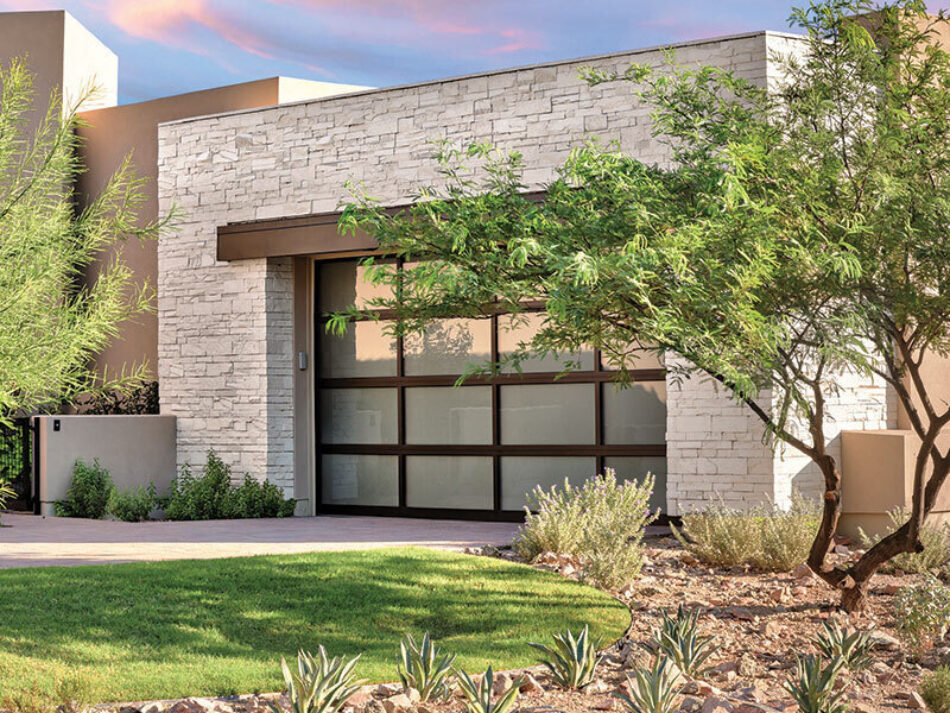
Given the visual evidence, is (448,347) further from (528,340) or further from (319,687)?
(319,687)

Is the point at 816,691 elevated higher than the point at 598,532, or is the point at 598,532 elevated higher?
the point at 598,532

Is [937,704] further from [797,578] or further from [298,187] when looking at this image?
[298,187]

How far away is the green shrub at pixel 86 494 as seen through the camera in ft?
46.8

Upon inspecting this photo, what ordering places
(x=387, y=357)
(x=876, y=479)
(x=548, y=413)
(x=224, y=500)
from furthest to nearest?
(x=387, y=357) → (x=224, y=500) → (x=548, y=413) → (x=876, y=479)

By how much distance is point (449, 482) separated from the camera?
14008 millimetres

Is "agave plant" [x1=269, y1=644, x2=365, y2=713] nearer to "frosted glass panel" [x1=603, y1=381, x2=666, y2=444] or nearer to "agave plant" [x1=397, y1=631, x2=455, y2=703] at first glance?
"agave plant" [x1=397, y1=631, x2=455, y2=703]

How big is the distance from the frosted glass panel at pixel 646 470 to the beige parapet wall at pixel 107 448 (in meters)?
6.01

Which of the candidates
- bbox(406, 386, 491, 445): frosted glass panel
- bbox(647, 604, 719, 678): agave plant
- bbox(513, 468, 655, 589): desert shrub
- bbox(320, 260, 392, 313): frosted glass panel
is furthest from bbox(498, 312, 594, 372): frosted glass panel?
bbox(647, 604, 719, 678): agave plant

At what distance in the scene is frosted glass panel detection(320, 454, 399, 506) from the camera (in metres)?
14.4

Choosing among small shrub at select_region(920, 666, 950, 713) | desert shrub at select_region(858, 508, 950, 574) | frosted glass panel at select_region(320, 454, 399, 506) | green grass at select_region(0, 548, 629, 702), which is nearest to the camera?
small shrub at select_region(920, 666, 950, 713)

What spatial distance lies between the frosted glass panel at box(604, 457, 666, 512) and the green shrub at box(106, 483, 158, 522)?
19.0ft

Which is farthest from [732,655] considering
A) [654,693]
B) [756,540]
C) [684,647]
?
[756,540]

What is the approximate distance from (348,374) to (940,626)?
9097 millimetres

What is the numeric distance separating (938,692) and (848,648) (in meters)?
0.82
